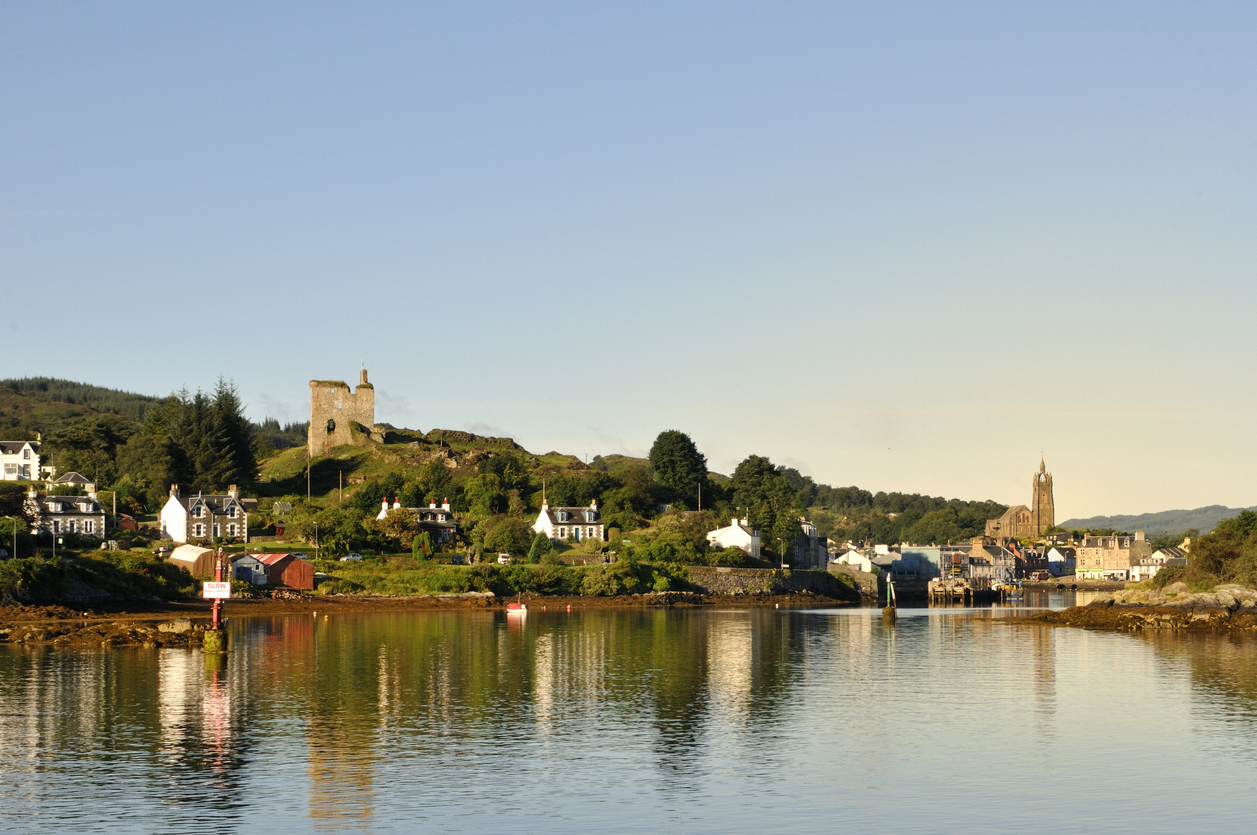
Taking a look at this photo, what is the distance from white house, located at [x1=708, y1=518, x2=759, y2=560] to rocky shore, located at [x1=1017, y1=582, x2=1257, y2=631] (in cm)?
3201

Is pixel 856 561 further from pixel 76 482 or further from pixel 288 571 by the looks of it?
pixel 76 482

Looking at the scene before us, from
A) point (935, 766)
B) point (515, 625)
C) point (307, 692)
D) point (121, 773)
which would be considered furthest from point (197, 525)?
point (935, 766)

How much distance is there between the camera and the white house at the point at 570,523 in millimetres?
111500

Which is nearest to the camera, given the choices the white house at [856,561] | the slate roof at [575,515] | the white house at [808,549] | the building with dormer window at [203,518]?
the building with dormer window at [203,518]

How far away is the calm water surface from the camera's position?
22.5 m

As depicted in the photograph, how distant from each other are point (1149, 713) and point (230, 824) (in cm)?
2777

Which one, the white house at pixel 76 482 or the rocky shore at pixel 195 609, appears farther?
the white house at pixel 76 482

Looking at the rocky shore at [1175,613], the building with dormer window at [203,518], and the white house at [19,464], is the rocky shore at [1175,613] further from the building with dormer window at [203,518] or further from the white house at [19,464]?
the white house at [19,464]

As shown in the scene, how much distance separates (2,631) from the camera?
58406 millimetres

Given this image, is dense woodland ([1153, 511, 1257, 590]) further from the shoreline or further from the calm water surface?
the shoreline

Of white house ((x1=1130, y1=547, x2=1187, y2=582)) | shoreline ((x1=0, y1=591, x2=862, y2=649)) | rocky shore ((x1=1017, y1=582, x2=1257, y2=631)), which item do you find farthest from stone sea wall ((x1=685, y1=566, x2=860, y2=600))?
white house ((x1=1130, y1=547, x2=1187, y2=582))

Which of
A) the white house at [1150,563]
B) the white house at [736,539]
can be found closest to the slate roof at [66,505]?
the white house at [736,539]

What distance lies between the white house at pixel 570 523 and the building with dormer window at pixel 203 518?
26.9 m

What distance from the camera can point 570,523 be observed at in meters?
113
